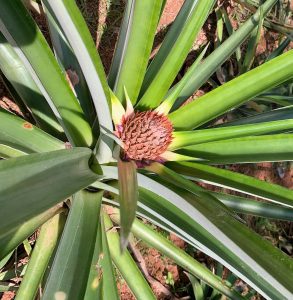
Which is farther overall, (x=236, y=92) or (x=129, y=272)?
(x=129, y=272)

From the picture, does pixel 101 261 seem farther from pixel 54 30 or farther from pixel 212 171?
pixel 54 30

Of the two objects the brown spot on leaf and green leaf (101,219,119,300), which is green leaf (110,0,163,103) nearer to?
the brown spot on leaf

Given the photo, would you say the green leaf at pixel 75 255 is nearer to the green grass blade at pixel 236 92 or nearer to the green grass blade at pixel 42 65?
the green grass blade at pixel 42 65

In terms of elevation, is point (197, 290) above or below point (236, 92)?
below

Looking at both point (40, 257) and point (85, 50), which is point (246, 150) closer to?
point (85, 50)

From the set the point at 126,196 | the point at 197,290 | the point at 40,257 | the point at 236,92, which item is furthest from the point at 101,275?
the point at 197,290

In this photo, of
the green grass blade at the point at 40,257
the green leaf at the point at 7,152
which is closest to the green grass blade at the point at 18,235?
the green grass blade at the point at 40,257

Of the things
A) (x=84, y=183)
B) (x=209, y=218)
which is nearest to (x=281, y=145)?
(x=209, y=218)

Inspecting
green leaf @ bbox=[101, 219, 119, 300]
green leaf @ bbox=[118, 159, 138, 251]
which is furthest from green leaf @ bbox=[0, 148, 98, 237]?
green leaf @ bbox=[101, 219, 119, 300]
